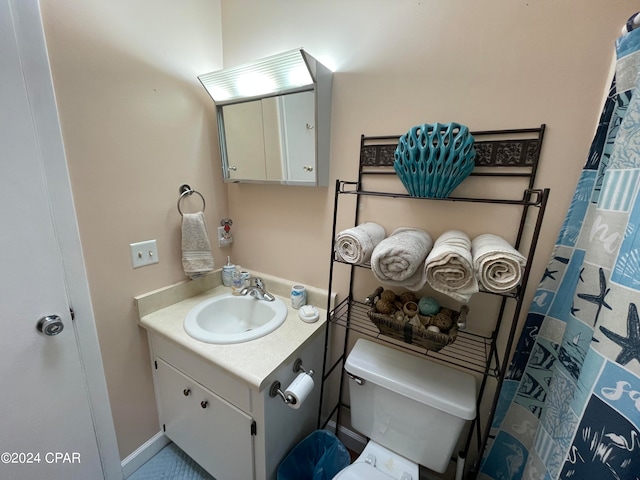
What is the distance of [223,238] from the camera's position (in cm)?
152

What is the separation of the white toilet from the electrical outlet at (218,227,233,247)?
3.14ft

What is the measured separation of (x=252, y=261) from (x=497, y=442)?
1388 millimetres

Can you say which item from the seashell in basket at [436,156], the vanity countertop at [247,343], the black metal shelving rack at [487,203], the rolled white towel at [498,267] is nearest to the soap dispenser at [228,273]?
the vanity countertop at [247,343]

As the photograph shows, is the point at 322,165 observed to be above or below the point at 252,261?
above

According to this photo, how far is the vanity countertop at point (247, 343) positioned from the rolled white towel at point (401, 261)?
488 millimetres

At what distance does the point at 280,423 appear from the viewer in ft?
3.42

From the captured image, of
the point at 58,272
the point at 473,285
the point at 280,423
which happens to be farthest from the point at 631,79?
the point at 58,272

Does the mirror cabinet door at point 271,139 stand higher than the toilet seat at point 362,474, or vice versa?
the mirror cabinet door at point 271,139

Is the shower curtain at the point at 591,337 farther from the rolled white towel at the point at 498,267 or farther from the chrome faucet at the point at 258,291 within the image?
the chrome faucet at the point at 258,291

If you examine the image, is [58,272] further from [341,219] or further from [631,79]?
[631,79]

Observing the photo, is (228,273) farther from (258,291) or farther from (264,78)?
(264,78)

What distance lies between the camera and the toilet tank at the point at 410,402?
91cm

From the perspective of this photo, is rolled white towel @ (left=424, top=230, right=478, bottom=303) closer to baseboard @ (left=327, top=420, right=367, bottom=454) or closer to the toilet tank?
the toilet tank

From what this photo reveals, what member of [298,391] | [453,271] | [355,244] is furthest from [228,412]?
[453,271]
